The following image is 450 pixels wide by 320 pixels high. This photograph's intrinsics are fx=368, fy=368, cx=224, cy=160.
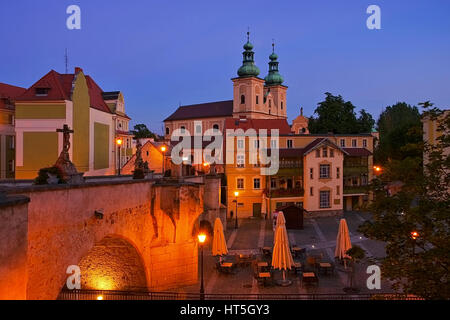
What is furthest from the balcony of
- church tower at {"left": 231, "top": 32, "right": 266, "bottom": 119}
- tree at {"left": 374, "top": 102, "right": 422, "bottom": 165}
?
church tower at {"left": 231, "top": 32, "right": 266, "bottom": 119}

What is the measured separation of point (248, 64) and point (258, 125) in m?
40.3

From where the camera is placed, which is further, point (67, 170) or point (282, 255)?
point (282, 255)

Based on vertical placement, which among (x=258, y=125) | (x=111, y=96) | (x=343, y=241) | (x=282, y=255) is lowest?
(x=282, y=255)

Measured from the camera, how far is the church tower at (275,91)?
9291 cm

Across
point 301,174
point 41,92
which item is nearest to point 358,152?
point 301,174

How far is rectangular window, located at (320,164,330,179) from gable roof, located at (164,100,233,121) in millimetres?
46717

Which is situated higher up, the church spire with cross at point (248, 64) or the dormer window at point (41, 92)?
the church spire with cross at point (248, 64)

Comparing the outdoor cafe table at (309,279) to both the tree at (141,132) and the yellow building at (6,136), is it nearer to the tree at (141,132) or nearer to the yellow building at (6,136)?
the yellow building at (6,136)

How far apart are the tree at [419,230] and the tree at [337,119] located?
162 ft

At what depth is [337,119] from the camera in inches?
2356

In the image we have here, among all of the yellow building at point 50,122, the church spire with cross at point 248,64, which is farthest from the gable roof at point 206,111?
the yellow building at point 50,122

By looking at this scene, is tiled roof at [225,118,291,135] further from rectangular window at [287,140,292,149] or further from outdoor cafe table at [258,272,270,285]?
outdoor cafe table at [258,272,270,285]

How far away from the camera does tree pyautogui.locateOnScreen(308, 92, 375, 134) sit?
59281mm

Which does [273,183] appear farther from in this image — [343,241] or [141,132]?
[141,132]
